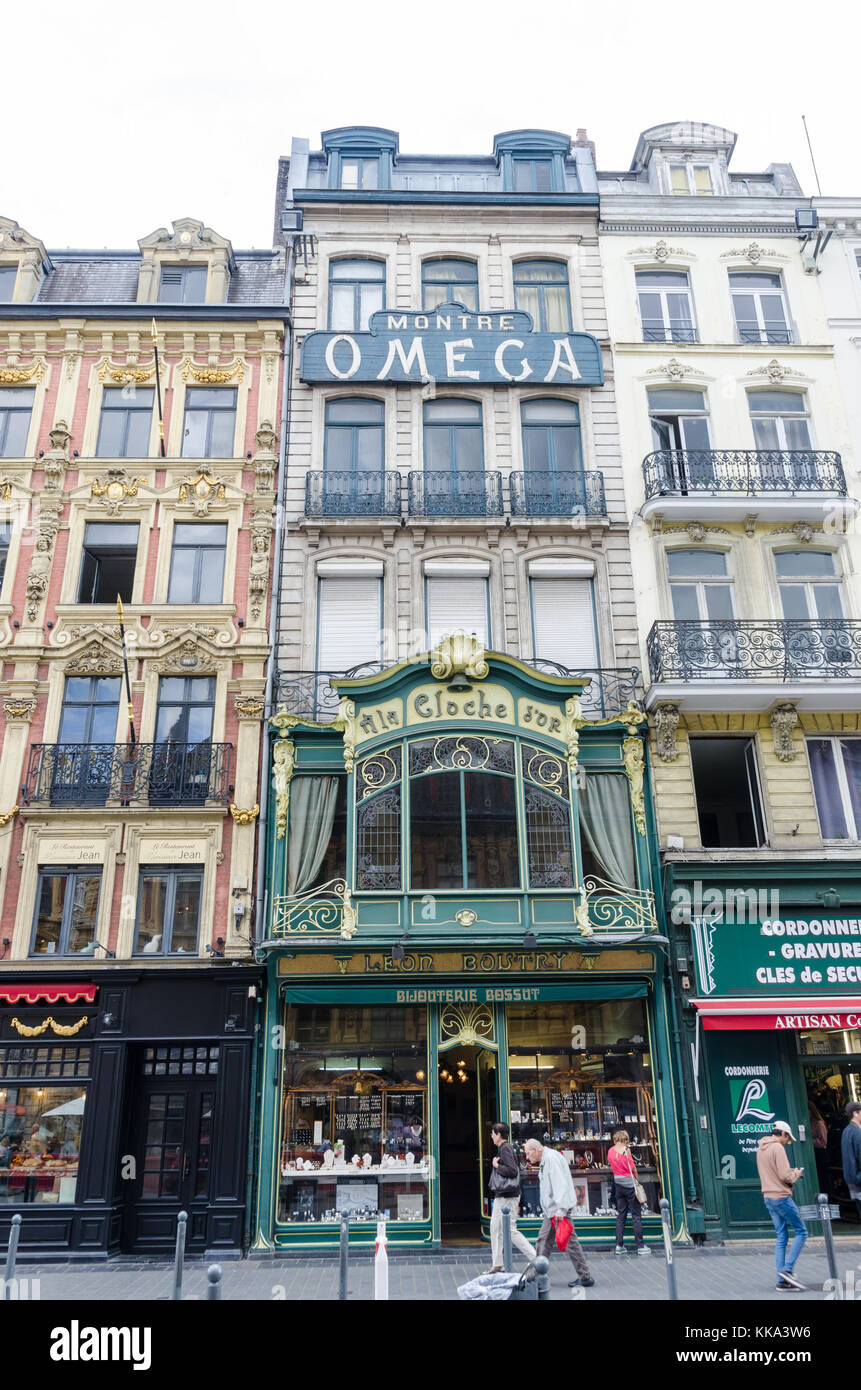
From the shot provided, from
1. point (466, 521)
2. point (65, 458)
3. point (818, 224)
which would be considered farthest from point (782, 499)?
point (65, 458)

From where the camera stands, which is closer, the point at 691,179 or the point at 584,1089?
the point at 584,1089

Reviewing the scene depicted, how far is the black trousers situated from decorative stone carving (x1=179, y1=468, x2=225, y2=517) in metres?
14.4

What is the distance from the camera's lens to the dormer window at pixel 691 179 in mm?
22219

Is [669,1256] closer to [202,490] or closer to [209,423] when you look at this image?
[202,490]

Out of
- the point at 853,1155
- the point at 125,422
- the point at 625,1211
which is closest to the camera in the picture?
the point at 853,1155

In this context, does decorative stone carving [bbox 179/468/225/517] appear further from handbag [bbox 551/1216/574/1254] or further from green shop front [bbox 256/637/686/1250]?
handbag [bbox 551/1216/574/1254]

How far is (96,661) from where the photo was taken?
17.5m

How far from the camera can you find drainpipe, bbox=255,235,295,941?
52.9 ft

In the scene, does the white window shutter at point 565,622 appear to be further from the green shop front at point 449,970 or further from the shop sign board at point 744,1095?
the shop sign board at point 744,1095

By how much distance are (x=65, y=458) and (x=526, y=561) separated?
9861 mm

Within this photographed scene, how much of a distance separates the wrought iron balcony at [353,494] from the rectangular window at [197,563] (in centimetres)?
203

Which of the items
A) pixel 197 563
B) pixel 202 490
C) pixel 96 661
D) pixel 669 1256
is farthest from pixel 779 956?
pixel 202 490

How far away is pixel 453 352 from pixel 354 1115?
51.2 ft
